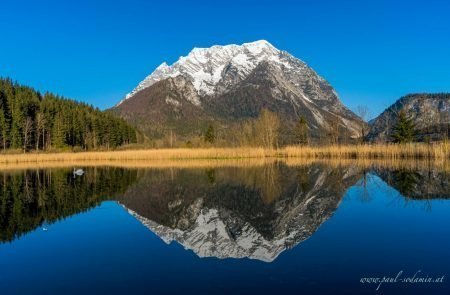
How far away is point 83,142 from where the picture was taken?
8562 cm

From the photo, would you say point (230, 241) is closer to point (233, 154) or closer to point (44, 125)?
point (233, 154)

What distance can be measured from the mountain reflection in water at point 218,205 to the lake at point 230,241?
51 millimetres

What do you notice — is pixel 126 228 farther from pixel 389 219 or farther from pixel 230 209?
pixel 389 219

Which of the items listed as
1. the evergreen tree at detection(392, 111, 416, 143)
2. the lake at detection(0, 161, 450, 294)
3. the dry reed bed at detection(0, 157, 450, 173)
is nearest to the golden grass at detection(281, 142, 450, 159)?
the dry reed bed at detection(0, 157, 450, 173)

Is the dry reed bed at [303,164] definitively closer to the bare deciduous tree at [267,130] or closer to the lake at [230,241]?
the bare deciduous tree at [267,130]

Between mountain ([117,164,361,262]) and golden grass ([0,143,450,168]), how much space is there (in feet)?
62.6

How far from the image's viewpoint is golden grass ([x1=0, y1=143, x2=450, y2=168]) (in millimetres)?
39656

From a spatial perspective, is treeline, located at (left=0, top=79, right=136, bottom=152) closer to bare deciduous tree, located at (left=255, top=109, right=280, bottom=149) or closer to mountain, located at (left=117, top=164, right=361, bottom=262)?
bare deciduous tree, located at (left=255, top=109, right=280, bottom=149)

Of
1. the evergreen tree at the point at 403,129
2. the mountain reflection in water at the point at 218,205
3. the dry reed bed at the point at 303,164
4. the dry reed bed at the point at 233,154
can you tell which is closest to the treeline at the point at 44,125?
the dry reed bed at the point at 233,154

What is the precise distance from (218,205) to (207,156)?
109 feet

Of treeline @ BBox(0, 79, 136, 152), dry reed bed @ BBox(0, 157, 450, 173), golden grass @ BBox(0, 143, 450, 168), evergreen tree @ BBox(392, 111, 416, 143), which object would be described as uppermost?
treeline @ BBox(0, 79, 136, 152)

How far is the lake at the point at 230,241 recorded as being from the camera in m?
6.52

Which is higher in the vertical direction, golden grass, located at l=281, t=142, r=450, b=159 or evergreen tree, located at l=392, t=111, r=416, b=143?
evergreen tree, located at l=392, t=111, r=416, b=143

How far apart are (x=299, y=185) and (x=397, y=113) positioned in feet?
110
